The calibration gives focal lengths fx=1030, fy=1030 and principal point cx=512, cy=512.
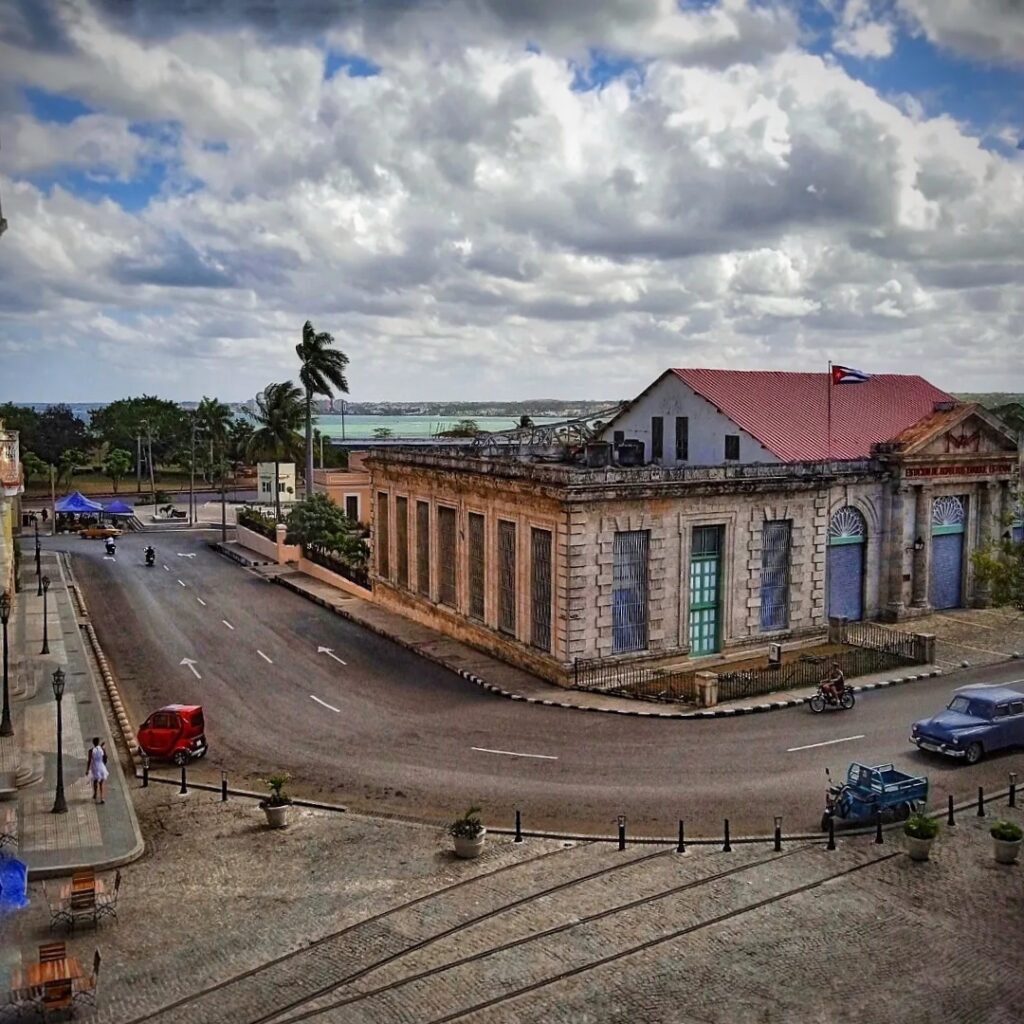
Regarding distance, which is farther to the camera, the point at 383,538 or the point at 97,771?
the point at 383,538

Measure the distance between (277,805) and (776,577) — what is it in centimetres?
2241

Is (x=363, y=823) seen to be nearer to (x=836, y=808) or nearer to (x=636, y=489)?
(x=836, y=808)

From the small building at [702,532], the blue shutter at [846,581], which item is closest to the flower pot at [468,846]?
the small building at [702,532]

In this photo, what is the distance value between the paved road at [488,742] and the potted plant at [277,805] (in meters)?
1.85

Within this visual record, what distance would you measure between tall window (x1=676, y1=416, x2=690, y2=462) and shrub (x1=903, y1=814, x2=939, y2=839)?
26.1m

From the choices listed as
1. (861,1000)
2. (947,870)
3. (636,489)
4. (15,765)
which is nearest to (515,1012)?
(861,1000)

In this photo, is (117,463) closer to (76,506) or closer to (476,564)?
(76,506)

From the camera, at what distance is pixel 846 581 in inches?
1651

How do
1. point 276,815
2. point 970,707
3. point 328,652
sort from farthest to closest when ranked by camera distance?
point 328,652 < point 970,707 < point 276,815

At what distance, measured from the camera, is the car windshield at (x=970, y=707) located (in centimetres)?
2688

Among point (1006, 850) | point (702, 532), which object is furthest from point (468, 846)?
point (702, 532)

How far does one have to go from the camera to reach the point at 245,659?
3900 cm

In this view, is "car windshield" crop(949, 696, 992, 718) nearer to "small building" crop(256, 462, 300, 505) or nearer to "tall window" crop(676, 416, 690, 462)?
"tall window" crop(676, 416, 690, 462)

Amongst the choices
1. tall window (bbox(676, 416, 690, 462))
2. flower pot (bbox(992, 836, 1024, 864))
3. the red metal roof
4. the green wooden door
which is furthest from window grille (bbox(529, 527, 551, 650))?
flower pot (bbox(992, 836, 1024, 864))
